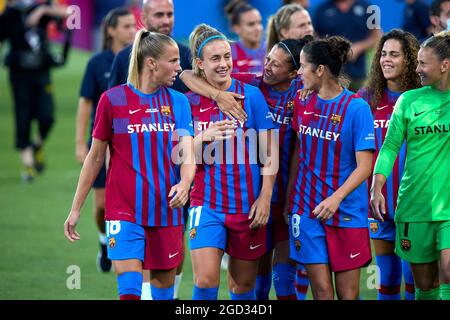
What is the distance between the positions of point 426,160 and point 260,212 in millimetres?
1151

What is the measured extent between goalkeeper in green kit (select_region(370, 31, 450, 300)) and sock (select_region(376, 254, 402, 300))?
86 centimetres

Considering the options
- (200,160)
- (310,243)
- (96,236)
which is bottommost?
(96,236)

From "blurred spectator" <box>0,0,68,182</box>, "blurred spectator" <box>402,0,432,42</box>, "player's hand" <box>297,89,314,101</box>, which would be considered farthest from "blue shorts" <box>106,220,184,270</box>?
"blurred spectator" <box>0,0,68,182</box>

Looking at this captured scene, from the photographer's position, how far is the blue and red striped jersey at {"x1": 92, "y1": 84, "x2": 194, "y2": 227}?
635 centimetres

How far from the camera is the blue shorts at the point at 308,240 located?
257 inches

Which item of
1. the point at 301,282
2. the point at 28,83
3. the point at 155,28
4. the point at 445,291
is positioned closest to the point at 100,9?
the point at 28,83

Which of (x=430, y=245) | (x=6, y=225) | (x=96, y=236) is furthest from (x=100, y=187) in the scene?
(x=430, y=245)

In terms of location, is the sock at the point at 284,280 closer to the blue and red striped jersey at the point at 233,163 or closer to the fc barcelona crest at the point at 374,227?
the fc barcelona crest at the point at 374,227

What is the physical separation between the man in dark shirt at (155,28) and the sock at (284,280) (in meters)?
1.65

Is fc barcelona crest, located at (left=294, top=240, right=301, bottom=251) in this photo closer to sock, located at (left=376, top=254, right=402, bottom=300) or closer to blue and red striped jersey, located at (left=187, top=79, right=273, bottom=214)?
blue and red striped jersey, located at (left=187, top=79, right=273, bottom=214)

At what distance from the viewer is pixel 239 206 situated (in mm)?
6633

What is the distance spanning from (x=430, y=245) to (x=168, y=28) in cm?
300

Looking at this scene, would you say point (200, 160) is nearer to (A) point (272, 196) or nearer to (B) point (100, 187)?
(A) point (272, 196)

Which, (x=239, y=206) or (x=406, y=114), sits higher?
(x=406, y=114)
